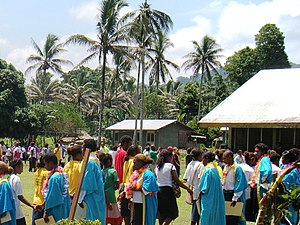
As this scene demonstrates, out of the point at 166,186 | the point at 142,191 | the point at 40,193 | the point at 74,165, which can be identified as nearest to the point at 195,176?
the point at 166,186

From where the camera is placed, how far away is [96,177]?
28.1ft

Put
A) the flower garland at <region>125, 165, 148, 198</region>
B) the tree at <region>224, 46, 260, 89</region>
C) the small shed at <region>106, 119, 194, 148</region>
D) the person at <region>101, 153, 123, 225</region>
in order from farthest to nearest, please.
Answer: the tree at <region>224, 46, 260, 89</region>
the small shed at <region>106, 119, 194, 148</region>
the person at <region>101, 153, 123, 225</region>
the flower garland at <region>125, 165, 148, 198</region>

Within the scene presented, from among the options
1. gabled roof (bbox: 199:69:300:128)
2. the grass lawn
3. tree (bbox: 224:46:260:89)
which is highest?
tree (bbox: 224:46:260:89)

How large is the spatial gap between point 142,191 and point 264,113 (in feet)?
37.3

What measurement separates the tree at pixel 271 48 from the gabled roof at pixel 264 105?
34.5 m

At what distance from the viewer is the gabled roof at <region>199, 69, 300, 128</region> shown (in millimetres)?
18969

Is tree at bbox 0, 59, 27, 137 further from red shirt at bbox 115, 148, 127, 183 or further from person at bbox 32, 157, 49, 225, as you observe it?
person at bbox 32, 157, 49, 225

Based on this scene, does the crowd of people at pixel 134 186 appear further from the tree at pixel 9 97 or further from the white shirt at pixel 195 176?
the tree at pixel 9 97

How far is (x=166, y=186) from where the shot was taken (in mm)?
10008

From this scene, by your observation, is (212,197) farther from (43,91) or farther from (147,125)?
(43,91)

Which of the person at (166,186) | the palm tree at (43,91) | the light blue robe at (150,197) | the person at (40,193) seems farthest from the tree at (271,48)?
the person at (40,193)

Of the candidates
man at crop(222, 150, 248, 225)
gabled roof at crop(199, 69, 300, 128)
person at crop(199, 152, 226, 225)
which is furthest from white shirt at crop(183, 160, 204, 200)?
gabled roof at crop(199, 69, 300, 128)

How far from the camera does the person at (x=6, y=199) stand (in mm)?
7688

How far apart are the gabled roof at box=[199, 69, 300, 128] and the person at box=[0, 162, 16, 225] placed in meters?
12.4
